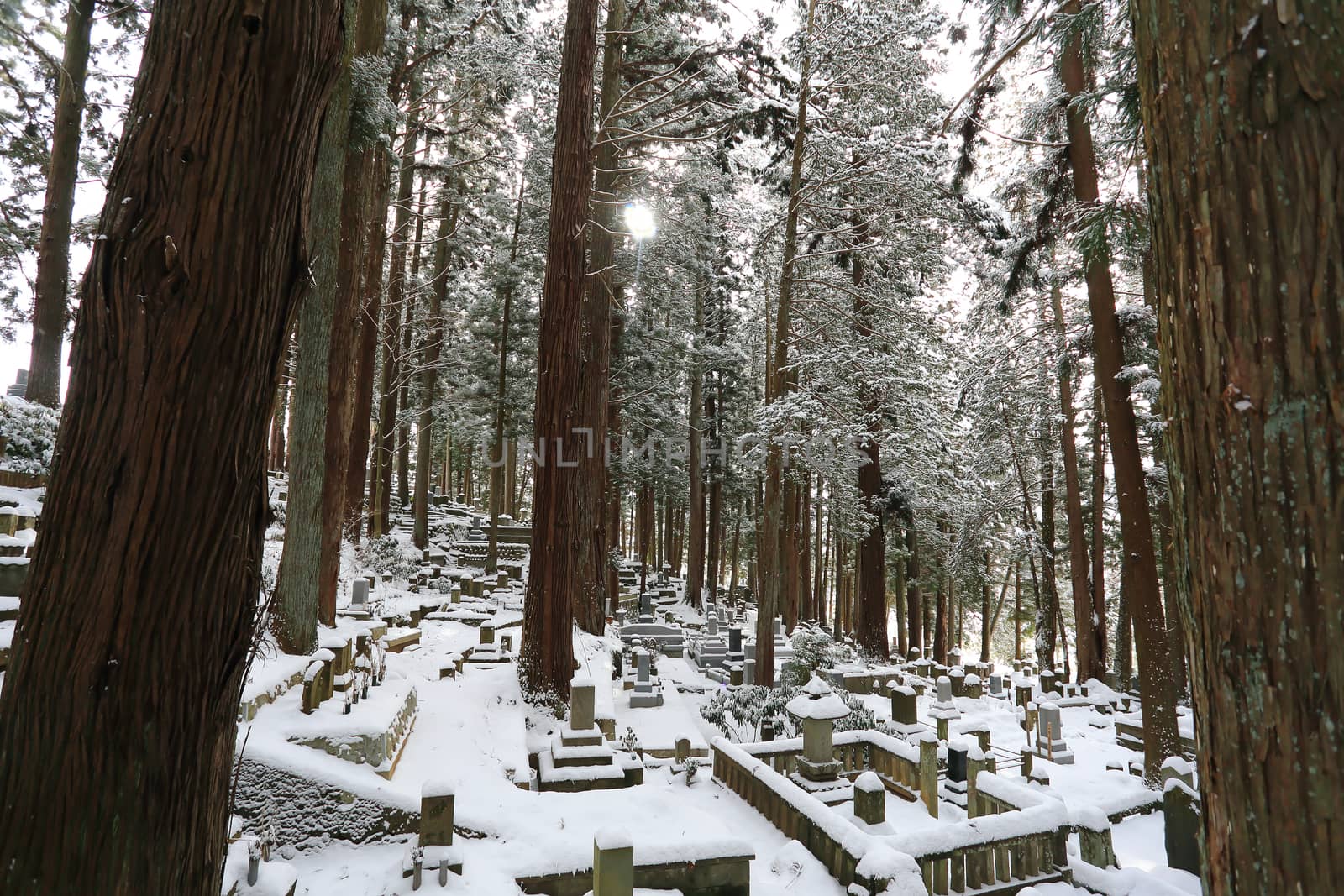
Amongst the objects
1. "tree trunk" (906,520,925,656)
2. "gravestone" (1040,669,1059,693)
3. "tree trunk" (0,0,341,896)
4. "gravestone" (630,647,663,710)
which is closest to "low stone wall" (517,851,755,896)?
"tree trunk" (0,0,341,896)

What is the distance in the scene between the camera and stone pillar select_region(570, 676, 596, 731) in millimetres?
7480

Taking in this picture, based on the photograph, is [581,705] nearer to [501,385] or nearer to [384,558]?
[384,558]

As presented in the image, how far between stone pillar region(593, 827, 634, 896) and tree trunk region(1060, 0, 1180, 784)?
8144 millimetres

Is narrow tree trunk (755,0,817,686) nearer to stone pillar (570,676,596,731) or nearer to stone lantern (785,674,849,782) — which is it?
stone lantern (785,674,849,782)

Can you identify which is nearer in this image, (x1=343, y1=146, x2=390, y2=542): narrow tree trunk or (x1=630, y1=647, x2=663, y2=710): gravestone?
(x1=630, y1=647, x2=663, y2=710): gravestone

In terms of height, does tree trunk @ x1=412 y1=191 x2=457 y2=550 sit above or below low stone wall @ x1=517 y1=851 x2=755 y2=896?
above

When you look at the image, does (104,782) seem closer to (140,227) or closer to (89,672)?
(89,672)

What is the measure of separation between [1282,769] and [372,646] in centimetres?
1005

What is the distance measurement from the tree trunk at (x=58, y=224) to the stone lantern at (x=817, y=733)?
12809 millimetres

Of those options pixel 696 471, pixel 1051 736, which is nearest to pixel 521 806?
pixel 1051 736

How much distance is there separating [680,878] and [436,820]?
76.9 inches

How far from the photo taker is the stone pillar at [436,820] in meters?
5.07

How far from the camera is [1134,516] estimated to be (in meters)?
9.20

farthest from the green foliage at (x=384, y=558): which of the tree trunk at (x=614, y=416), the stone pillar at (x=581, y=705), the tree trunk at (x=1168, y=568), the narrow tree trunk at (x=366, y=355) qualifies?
the tree trunk at (x=1168, y=568)
